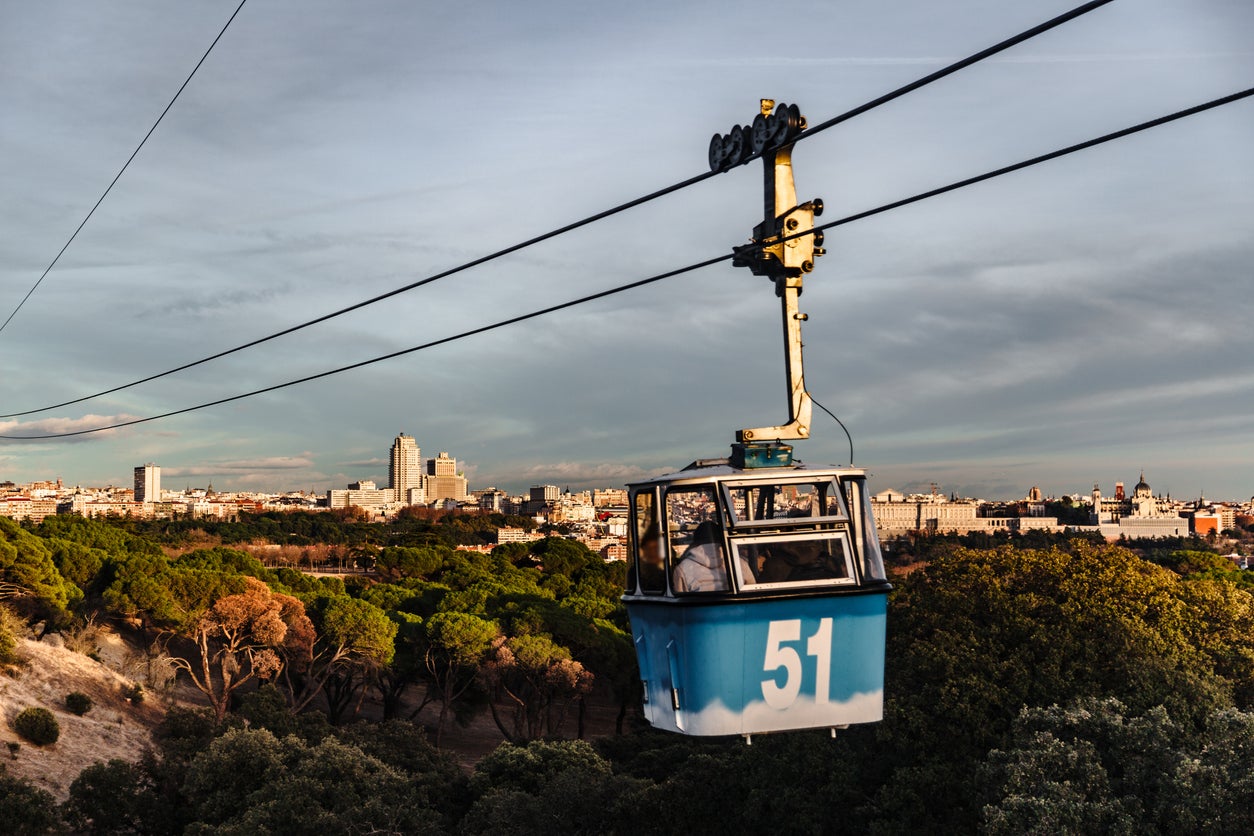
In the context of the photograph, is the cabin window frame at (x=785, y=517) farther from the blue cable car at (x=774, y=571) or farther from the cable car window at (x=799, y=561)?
the cable car window at (x=799, y=561)

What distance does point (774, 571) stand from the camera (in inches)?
353

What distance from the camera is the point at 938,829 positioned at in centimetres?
1989

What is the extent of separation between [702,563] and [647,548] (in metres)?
0.54

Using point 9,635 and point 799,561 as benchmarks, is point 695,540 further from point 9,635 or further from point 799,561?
point 9,635

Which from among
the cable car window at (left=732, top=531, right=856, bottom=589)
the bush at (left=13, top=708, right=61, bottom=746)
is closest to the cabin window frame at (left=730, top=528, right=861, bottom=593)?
the cable car window at (left=732, top=531, right=856, bottom=589)

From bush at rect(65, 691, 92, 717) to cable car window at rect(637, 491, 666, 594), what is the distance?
31247mm

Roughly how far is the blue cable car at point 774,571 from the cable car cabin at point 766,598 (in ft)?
0.04

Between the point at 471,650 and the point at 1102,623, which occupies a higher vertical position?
the point at 1102,623

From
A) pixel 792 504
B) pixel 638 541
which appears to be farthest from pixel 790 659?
pixel 638 541

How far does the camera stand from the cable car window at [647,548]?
9172mm

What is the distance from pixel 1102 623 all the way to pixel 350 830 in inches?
603

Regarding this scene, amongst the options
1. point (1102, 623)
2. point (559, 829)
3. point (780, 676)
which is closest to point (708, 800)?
point (559, 829)

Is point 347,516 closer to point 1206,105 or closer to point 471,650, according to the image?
point 471,650

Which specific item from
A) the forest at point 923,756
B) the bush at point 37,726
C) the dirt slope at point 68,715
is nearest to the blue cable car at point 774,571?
the forest at point 923,756
